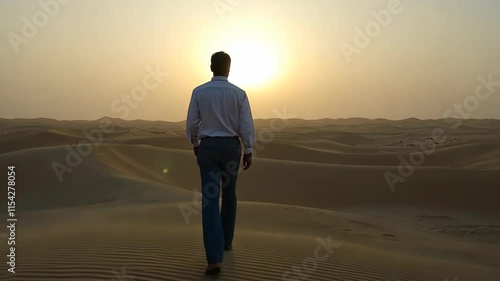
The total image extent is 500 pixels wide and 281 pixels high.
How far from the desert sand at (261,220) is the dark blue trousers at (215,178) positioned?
304 millimetres

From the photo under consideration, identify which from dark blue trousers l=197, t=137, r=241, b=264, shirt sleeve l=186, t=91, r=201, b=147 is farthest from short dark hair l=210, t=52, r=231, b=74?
dark blue trousers l=197, t=137, r=241, b=264

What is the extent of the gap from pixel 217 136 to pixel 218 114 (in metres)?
0.20

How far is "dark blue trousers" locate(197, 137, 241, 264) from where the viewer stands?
4.68 meters

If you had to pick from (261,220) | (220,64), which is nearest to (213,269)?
(220,64)

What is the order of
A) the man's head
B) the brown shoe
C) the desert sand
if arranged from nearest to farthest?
the brown shoe → the man's head → the desert sand

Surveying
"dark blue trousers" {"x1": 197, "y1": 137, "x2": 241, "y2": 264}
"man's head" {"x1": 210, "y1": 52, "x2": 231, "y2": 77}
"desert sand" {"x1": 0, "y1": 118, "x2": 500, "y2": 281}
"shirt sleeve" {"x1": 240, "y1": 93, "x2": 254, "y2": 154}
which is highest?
"man's head" {"x1": 210, "y1": 52, "x2": 231, "y2": 77}

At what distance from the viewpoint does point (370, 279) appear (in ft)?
17.9

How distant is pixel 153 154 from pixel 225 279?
61.1ft

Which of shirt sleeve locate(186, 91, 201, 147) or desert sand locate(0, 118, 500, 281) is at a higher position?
shirt sleeve locate(186, 91, 201, 147)

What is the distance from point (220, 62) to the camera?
504 centimetres

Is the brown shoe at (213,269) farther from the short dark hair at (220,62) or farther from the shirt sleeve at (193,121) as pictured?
the short dark hair at (220,62)


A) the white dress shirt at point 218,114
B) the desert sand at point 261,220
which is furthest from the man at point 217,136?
the desert sand at point 261,220

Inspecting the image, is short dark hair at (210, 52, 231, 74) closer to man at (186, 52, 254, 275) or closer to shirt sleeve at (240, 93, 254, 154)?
man at (186, 52, 254, 275)

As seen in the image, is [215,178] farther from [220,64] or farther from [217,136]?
[220,64]
